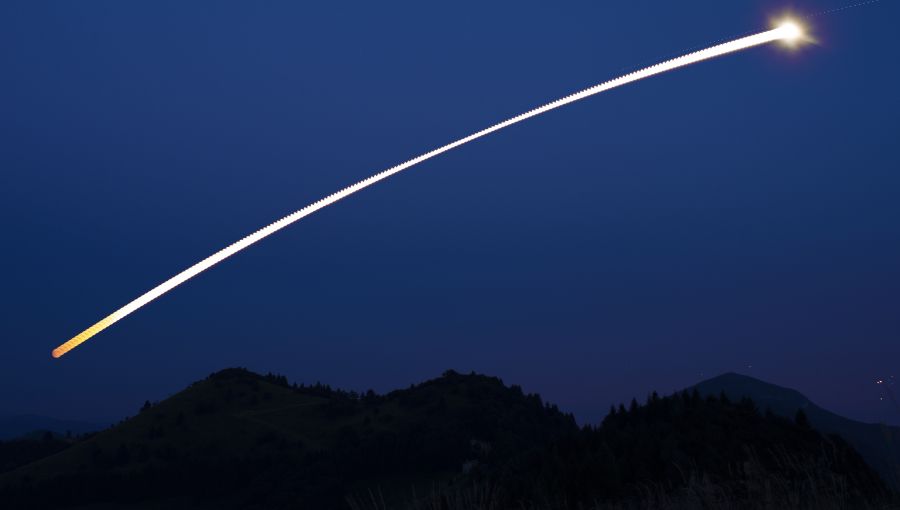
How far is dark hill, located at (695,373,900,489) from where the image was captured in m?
15.2

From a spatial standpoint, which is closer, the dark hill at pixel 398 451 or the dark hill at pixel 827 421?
the dark hill at pixel 827 421

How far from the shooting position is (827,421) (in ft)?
396

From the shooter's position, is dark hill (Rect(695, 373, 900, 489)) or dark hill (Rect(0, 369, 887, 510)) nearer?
dark hill (Rect(695, 373, 900, 489))

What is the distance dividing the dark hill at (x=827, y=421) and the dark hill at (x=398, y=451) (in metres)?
1.06

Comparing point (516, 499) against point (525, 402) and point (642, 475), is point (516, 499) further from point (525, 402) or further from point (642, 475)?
point (525, 402)

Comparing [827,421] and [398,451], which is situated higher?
[827,421]

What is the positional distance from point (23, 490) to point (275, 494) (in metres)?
31.2

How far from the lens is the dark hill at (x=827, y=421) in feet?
49.9

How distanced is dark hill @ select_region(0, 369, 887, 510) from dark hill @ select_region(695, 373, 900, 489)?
1061 millimetres

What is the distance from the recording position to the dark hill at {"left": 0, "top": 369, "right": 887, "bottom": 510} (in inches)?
882

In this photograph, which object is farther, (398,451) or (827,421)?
(827,421)

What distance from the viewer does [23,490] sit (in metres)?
89.2

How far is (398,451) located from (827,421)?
7300 centimetres

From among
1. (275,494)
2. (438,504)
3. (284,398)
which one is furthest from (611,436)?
(284,398)
